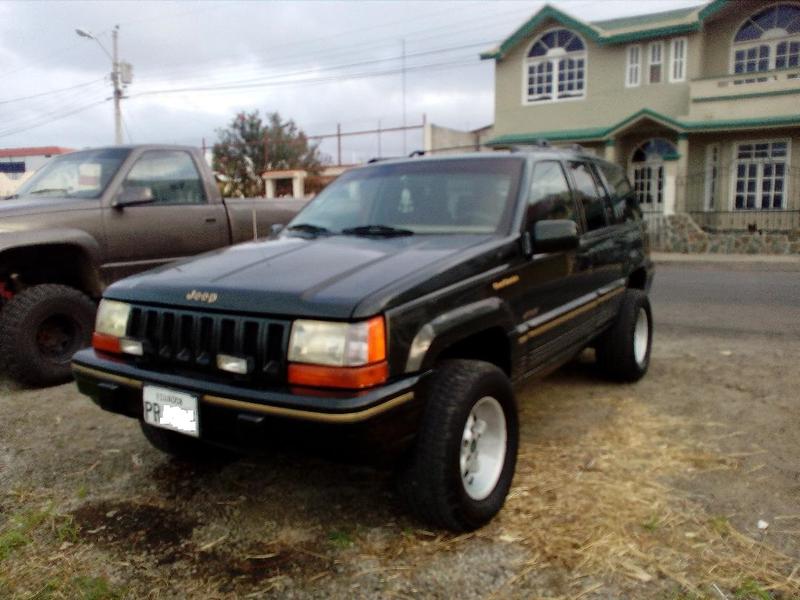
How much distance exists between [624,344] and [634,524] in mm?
2156

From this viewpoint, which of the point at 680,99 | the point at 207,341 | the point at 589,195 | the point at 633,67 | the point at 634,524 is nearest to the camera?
the point at 207,341

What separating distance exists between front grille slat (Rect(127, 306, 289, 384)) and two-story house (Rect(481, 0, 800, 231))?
17406mm

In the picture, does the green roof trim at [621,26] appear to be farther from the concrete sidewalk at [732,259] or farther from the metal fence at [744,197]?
the concrete sidewalk at [732,259]

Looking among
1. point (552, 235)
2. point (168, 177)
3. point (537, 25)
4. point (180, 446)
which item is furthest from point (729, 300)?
point (537, 25)

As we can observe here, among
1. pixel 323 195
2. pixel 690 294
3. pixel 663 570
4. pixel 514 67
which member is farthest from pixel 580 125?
pixel 663 570

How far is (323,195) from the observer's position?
442 cm

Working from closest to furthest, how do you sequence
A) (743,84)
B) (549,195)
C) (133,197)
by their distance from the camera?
(549,195)
(133,197)
(743,84)

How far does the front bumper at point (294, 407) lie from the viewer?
242cm

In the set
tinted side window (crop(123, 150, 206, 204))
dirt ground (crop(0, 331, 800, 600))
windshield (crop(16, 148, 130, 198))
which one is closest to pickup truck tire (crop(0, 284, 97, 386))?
dirt ground (crop(0, 331, 800, 600))

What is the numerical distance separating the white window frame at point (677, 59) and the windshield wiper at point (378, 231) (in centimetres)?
1964

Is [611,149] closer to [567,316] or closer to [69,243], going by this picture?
[567,316]

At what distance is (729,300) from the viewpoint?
9367 mm

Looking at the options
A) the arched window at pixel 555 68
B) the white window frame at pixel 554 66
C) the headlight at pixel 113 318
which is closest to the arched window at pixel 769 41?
the white window frame at pixel 554 66

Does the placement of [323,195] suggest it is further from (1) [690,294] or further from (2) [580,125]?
(2) [580,125]
